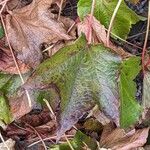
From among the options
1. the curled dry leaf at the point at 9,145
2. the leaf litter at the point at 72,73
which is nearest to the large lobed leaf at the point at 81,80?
the leaf litter at the point at 72,73

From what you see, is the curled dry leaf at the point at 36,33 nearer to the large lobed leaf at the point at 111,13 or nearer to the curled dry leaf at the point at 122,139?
the large lobed leaf at the point at 111,13

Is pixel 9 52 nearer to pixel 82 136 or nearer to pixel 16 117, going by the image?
pixel 16 117

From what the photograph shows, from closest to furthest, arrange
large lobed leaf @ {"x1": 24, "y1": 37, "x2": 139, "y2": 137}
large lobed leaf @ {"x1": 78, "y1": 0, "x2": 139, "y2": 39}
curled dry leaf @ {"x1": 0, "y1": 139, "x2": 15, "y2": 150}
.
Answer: large lobed leaf @ {"x1": 24, "y1": 37, "x2": 139, "y2": 137} < large lobed leaf @ {"x1": 78, "y1": 0, "x2": 139, "y2": 39} < curled dry leaf @ {"x1": 0, "y1": 139, "x2": 15, "y2": 150}

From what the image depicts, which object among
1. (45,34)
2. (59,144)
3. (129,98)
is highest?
(45,34)

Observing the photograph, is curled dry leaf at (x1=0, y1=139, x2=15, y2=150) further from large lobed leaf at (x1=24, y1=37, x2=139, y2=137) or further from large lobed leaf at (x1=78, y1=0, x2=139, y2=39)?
large lobed leaf at (x1=78, y1=0, x2=139, y2=39)

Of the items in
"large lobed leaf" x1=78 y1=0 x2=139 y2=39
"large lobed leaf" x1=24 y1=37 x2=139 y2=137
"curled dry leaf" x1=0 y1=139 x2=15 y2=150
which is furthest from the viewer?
"curled dry leaf" x1=0 y1=139 x2=15 y2=150

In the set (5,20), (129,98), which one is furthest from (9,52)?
(129,98)

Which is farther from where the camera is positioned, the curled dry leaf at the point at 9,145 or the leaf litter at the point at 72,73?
the curled dry leaf at the point at 9,145

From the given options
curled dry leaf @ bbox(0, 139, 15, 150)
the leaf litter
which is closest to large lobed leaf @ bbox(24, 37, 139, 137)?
the leaf litter
